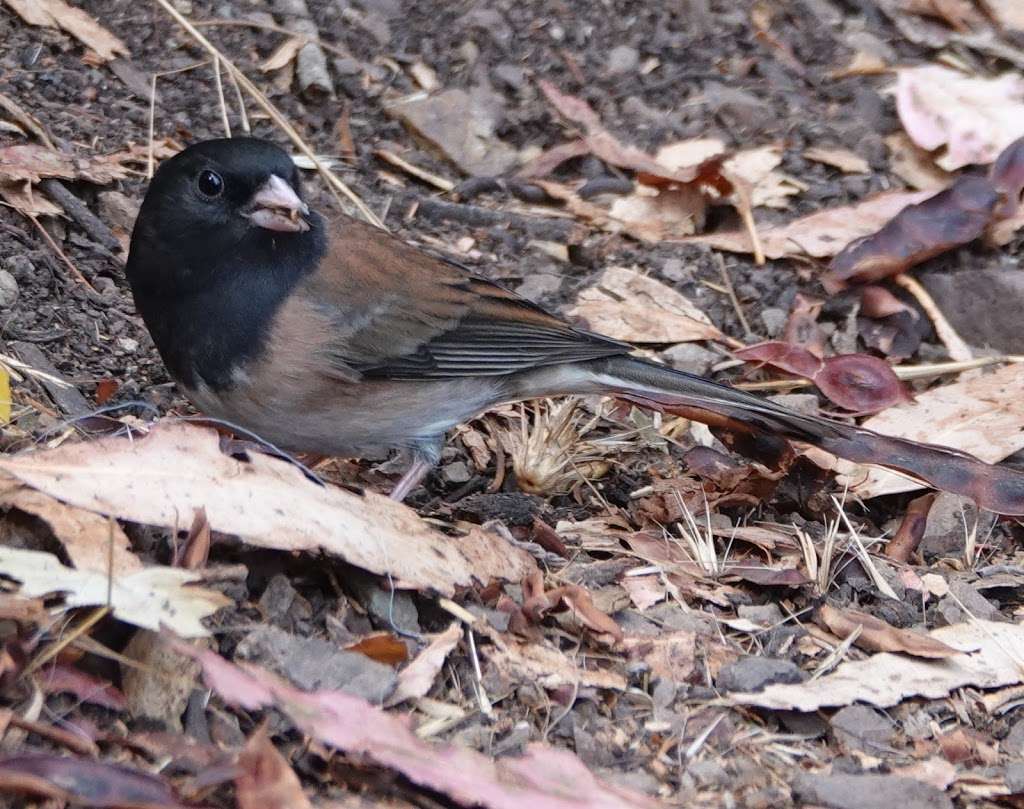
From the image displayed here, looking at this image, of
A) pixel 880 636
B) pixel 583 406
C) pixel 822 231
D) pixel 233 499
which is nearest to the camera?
pixel 233 499

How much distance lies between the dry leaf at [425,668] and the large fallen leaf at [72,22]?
8.80ft

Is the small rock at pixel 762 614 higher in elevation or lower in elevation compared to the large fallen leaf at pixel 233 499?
lower

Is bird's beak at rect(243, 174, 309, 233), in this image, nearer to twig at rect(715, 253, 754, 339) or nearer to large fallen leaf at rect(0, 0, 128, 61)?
large fallen leaf at rect(0, 0, 128, 61)

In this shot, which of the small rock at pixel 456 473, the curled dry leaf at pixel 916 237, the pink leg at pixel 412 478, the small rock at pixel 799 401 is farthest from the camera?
the curled dry leaf at pixel 916 237

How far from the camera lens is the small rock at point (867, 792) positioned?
7.46ft

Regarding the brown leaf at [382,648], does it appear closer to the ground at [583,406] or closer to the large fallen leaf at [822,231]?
the ground at [583,406]

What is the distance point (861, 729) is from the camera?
251cm

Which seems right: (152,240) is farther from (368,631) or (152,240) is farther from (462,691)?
(462,691)

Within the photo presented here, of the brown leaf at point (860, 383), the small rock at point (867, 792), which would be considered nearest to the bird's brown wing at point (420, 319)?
the brown leaf at point (860, 383)

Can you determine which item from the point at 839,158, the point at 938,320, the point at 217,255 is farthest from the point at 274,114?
the point at 938,320

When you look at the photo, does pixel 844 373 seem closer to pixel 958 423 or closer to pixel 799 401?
pixel 799 401

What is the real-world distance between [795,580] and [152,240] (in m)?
1.65

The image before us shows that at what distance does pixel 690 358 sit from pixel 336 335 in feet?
4.32

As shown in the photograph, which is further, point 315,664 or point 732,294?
point 732,294
